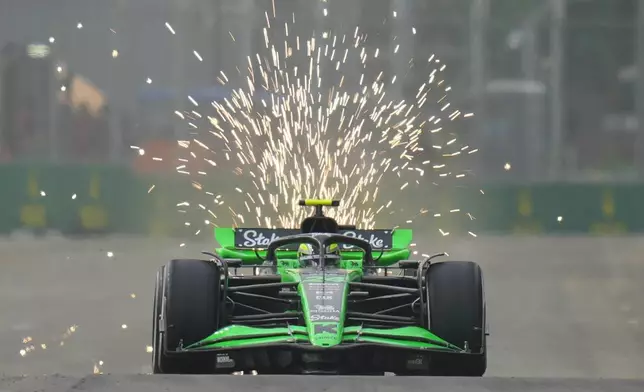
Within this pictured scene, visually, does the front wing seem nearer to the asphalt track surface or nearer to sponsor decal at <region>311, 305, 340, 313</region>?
sponsor decal at <region>311, 305, 340, 313</region>

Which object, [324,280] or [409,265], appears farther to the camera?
[409,265]

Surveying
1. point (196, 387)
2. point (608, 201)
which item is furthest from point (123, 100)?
point (196, 387)

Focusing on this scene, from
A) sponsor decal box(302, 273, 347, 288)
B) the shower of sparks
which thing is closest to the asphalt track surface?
sponsor decal box(302, 273, 347, 288)

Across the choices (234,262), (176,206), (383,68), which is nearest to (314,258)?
(234,262)

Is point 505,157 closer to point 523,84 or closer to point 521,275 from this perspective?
point 523,84

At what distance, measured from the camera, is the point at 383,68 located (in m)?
27.5

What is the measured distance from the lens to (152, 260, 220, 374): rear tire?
7.25 m

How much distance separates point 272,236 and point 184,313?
1.64 metres

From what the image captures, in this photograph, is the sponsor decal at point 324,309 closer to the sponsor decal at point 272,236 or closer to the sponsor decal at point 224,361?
the sponsor decal at point 224,361

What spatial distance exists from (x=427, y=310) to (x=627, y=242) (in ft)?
49.6

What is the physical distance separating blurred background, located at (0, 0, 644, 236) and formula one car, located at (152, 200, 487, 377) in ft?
55.7

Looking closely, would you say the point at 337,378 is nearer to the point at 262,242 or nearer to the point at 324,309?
the point at 324,309

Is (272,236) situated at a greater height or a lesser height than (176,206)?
lesser

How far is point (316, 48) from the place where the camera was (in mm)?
25359
